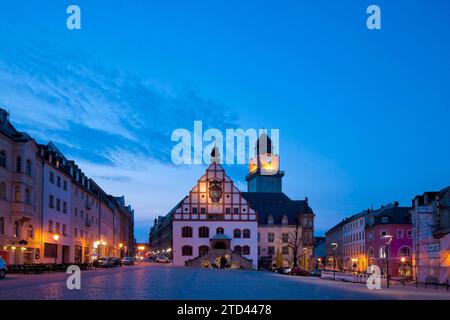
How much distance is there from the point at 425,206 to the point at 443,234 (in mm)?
8591

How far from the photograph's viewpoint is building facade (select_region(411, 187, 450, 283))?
52.6 m

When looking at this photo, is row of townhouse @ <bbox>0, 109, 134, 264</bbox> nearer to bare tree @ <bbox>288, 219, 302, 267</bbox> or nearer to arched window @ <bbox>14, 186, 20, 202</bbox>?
arched window @ <bbox>14, 186, 20, 202</bbox>

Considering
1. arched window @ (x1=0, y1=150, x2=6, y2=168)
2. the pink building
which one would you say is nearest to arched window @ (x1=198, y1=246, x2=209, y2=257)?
the pink building

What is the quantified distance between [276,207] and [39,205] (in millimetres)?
66442

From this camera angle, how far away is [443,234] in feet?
175

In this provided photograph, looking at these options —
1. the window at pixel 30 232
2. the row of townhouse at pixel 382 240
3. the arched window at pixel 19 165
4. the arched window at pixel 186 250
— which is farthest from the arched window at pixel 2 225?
the arched window at pixel 186 250

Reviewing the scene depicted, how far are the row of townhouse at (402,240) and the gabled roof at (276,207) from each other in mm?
10285

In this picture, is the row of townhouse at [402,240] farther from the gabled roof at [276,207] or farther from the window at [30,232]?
the window at [30,232]

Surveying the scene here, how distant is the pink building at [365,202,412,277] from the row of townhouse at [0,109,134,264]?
42.5 m

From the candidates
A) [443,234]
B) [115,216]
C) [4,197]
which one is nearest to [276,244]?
[115,216]

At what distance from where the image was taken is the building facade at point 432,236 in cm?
5259

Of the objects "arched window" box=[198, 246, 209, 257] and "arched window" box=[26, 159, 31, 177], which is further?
"arched window" box=[198, 246, 209, 257]

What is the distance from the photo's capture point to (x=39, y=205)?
5800 cm
